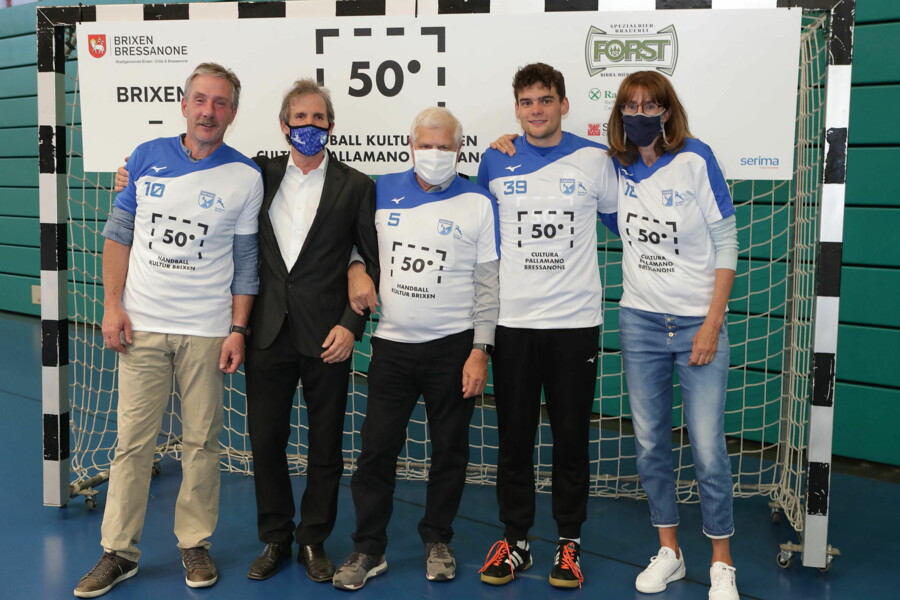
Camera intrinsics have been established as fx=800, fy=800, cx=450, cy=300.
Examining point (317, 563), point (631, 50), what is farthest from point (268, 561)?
point (631, 50)

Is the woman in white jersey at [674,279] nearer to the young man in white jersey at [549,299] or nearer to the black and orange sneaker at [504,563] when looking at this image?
the young man in white jersey at [549,299]

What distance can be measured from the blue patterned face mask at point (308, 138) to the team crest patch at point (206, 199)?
327 millimetres

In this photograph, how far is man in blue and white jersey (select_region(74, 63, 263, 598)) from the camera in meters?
2.72

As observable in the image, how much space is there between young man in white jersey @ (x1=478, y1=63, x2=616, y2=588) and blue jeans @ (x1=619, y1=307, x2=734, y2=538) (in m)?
0.16

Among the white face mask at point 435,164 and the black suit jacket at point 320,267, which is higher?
the white face mask at point 435,164

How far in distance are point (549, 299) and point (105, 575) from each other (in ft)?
5.90

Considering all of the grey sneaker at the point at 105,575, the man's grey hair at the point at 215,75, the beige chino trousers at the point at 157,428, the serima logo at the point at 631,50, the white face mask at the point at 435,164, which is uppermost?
the serima logo at the point at 631,50

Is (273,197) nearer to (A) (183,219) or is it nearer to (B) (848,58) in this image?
(A) (183,219)

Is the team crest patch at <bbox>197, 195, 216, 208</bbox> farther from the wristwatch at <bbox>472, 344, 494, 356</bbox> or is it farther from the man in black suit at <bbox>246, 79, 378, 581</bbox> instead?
the wristwatch at <bbox>472, 344, 494, 356</bbox>

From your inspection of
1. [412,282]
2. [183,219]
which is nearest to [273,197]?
[183,219]

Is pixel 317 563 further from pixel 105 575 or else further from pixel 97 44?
pixel 97 44

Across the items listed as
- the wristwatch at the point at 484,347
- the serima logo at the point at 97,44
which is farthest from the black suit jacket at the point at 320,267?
the serima logo at the point at 97,44

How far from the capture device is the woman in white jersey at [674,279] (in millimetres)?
2600

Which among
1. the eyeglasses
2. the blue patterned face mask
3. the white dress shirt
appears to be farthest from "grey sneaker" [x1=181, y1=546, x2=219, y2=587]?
the eyeglasses
